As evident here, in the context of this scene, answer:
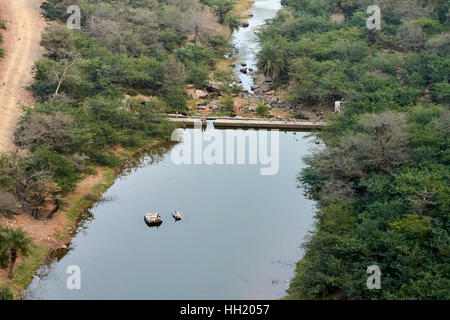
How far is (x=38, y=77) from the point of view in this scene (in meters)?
45.1

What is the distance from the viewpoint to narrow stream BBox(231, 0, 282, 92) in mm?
58556

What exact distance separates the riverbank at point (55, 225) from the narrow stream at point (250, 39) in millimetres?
20751

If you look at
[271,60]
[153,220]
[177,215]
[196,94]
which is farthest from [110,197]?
[271,60]

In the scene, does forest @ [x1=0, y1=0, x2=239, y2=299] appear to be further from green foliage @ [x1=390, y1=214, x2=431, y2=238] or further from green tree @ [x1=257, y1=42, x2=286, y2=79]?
green foliage @ [x1=390, y1=214, x2=431, y2=238]

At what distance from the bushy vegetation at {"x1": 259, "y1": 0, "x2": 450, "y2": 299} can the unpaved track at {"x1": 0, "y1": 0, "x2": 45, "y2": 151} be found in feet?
60.4


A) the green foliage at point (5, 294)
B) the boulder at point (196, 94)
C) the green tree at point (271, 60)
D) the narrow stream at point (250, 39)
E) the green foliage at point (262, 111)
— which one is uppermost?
the narrow stream at point (250, 39)

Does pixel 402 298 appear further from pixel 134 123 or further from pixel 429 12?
pixel 429 12

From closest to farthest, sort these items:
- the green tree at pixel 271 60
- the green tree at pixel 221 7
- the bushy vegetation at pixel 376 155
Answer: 1. the bushy vegetation at pixel 376 155
2. the green tree at pixel 271 60
3. the green tree at pixel 221 7

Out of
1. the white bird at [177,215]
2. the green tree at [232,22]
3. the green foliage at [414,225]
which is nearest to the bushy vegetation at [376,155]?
the green foliage at [414,225]

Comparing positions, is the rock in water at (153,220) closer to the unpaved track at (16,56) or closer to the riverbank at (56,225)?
the riverbank at (56,225)

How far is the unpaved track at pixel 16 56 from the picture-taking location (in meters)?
41.1

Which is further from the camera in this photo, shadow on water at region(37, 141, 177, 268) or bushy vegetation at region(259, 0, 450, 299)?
shadow on water at region(37, 141, 177, 268)

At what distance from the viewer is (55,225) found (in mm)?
32188

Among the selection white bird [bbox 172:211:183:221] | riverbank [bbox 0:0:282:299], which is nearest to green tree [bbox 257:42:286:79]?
riverbank [bbox 0:0:282:299]
